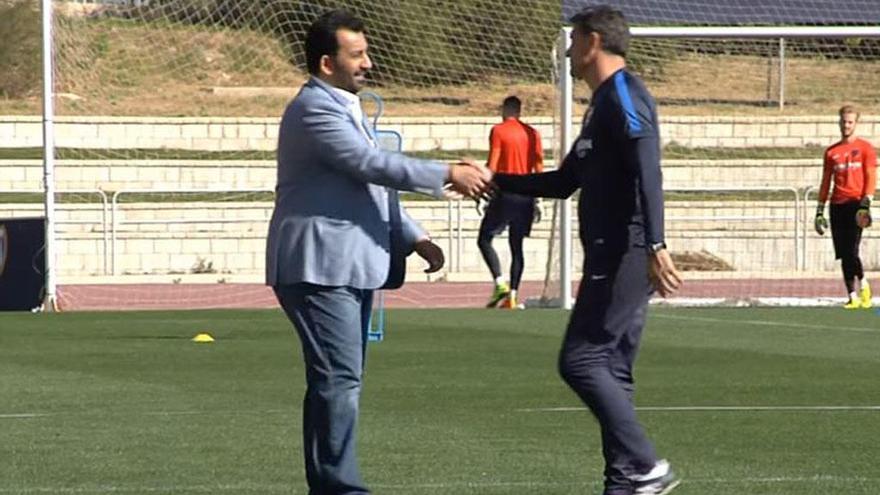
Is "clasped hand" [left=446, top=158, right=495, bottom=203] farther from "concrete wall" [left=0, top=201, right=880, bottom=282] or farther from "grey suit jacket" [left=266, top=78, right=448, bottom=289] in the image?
"concrete wall" [left=0, top=201, right=880, bottom=282]

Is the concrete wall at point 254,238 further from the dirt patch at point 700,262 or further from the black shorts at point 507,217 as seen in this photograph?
the black shorts at point 507,217

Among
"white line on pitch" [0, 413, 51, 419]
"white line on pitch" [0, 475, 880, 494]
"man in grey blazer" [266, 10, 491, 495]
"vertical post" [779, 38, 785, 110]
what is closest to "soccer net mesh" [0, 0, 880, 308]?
"vertical post" [779, 38, 785, 110]

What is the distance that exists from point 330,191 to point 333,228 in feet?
0.47

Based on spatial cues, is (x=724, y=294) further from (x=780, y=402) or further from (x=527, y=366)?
(x=780, y=402)

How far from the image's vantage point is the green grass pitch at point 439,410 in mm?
9602

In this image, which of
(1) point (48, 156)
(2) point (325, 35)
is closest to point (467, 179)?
(2) point (325, 35)

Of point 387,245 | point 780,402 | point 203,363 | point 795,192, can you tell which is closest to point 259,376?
point 203,363

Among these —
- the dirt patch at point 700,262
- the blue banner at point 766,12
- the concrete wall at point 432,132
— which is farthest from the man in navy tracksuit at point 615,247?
the concrete wall at point 432,132

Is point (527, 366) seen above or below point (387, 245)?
below

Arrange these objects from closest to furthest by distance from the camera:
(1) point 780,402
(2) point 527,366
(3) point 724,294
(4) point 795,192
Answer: (1) point 780,402, (2) point 527,366, (3) point 724,294, (4) point 795,192

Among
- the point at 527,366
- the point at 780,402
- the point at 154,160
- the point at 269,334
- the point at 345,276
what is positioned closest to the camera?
the point at 345,276

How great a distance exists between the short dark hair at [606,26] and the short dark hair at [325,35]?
0.86 m

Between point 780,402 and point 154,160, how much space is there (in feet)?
78.5

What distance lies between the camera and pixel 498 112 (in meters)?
37.6
